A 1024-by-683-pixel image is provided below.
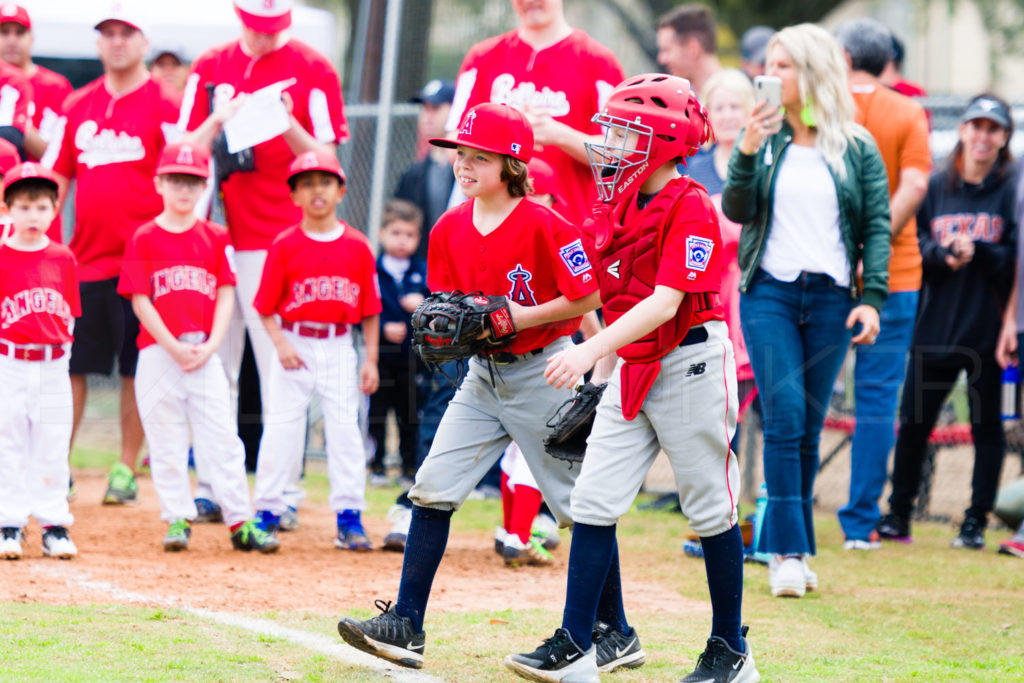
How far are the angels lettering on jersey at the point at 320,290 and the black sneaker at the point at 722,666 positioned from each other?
10.0ft

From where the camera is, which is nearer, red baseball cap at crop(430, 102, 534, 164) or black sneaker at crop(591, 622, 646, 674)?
black sneaker at crop(591, 622, 646, 674)

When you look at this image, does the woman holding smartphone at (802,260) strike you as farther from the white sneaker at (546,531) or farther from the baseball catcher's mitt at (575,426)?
the baseball catcher's mitt at (575,426)

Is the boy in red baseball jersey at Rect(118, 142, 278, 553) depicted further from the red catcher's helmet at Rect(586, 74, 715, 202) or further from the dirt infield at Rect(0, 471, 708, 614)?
the red catcher's helmet at Rect(586, 74, 715, 202)

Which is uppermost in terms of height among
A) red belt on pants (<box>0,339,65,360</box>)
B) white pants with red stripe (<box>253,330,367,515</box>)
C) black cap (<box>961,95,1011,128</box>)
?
black cap (<box>961,95,1011,128</box>)

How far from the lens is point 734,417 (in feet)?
13.8

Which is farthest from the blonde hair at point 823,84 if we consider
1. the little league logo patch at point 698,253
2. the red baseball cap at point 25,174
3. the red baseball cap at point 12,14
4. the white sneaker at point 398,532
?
the red baseball cap at point 12,14

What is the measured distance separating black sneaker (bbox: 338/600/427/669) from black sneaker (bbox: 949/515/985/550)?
4049 mm

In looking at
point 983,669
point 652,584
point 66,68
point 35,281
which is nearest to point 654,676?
point 983,669

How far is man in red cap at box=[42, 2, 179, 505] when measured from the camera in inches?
280

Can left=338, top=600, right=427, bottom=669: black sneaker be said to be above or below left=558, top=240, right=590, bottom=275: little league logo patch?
below

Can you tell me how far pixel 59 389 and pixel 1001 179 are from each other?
5269 millimetres

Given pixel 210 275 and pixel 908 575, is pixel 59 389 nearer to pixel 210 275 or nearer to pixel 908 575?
pixel 210 275

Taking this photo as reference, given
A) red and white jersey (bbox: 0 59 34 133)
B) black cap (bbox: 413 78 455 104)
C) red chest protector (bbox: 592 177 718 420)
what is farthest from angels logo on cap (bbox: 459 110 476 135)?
black cap (bbox: 413 78 455 104)

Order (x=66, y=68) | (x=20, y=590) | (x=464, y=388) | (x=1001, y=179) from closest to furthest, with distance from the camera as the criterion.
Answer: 1. (x=464, y=388)
2. (x=20, y=590)
3. (x=1001, y=179)
4. (x=66, y=68)
